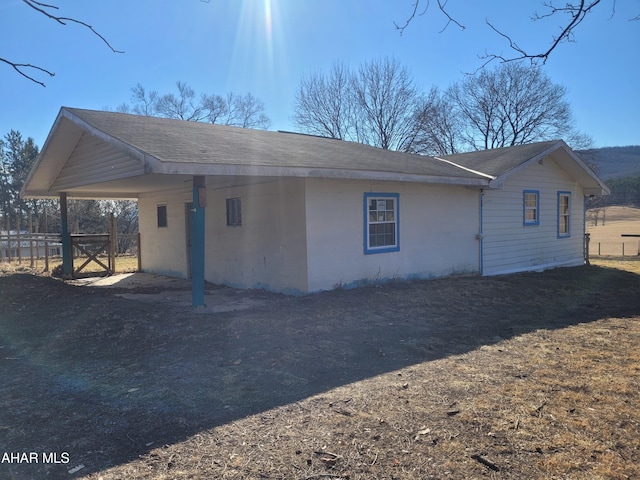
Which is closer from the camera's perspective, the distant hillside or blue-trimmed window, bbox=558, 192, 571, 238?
blue-trimmed window, bbox=558, 192, 571, 238

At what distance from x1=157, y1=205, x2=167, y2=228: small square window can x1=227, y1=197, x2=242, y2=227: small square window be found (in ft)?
11.7

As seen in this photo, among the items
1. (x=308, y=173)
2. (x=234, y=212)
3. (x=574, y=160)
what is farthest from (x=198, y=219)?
(x=574, y=160)

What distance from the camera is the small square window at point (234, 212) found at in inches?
424

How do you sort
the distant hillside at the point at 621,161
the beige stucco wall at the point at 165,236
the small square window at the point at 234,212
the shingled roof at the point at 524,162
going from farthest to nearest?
Result: the distant hillside at the point at 621,161 → the beige stucco wall at the point at 165,236 → the shingled roof at the point at 524,162 → the small square window at the point at 234,212

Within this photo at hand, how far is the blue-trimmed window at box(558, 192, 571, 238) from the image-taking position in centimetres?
1551

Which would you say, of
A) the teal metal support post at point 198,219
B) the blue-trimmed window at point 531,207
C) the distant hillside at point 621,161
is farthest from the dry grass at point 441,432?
the distant hillside at point 621,161

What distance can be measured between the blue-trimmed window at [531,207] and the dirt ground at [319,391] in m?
5.91

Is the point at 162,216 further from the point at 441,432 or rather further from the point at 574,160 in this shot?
the point at 574,160

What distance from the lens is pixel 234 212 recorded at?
1095 cm

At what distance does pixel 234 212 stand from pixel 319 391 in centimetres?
703

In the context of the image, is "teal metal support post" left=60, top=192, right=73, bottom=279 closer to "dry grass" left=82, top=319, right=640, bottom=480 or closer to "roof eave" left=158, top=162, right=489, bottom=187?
"roof eave" left=158, top=162, right=489, bottom=187

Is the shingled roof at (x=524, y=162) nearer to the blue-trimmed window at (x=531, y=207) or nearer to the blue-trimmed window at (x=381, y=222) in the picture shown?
the blue-trimmed window at (x=531, y=207)

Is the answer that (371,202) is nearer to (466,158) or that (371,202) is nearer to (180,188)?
(180,188)

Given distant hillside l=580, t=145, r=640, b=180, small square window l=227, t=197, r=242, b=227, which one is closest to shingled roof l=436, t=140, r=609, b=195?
small square window l=227, t=197, r=242, b=227
